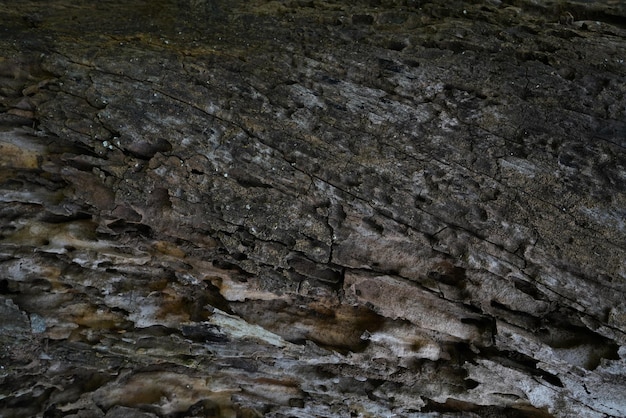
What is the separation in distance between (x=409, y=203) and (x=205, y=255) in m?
2.02

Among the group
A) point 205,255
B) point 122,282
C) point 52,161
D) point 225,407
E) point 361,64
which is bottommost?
point 225,407

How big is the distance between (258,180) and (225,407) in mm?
2946

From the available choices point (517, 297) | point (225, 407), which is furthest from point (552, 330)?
point (225, 407)

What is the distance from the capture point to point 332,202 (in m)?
4.70

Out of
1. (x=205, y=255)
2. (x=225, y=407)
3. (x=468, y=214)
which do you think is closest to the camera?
(x=468, y=214)

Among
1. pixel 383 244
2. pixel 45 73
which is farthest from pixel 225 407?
pixel 45 73

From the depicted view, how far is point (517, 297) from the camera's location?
466 cm

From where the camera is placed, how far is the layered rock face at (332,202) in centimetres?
465

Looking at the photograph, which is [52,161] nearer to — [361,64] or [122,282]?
[122,282]

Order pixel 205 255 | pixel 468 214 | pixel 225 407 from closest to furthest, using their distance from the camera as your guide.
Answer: pixel 468 214 → pixel 205 255 → pixel 225 407

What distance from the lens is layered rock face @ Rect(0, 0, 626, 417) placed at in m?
4.65

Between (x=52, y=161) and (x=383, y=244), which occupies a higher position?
(x=52, y=161)

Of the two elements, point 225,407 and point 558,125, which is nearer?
point 558,125

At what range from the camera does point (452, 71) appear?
5109 millimetres
